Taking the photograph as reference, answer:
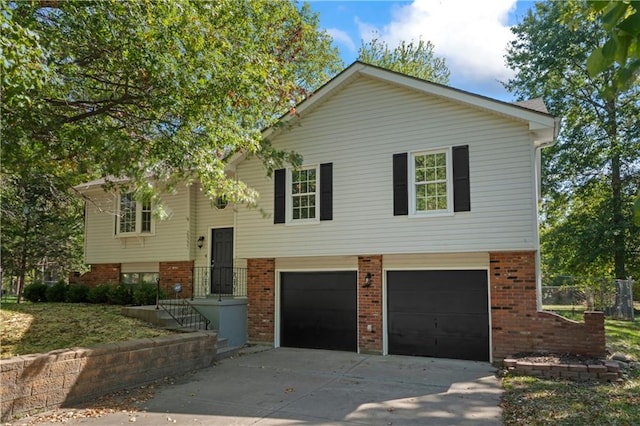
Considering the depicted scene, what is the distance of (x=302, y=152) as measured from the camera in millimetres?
12562

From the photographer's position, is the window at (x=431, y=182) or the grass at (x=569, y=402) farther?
the window at (x=431, y=182)

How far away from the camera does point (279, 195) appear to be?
12.6 meters

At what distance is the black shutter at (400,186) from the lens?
11.1 meters

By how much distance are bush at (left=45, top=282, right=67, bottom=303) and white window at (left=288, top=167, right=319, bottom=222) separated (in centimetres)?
912

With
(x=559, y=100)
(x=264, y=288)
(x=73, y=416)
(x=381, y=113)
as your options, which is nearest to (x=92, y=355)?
(x=73, y=416)

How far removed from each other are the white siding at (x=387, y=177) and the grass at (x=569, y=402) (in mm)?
2909

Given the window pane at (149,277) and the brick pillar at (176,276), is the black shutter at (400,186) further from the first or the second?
the window pane at (149,277)

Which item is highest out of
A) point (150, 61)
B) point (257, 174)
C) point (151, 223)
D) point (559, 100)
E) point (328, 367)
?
point (559, 100)

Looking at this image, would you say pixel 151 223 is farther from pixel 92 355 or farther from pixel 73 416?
pixel 73 416

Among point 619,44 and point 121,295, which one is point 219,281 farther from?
Result: point 619,44

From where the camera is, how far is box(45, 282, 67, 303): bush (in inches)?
632

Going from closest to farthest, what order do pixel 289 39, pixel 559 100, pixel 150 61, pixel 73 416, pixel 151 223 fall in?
pixel 73 416, pixel 150 61, pixel 151 223, pixel 289 39, pixel 559 100

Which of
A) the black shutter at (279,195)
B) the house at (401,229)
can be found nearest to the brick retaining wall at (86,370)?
the house at (401,229)

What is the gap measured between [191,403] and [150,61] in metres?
5.75
